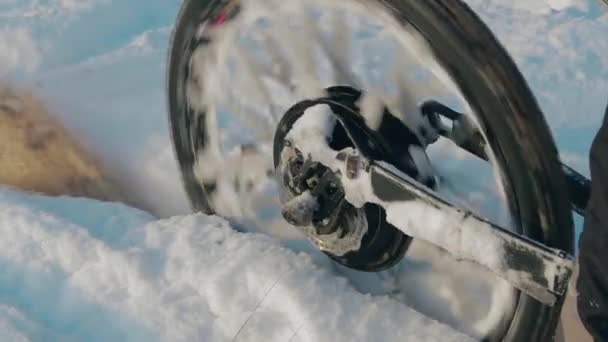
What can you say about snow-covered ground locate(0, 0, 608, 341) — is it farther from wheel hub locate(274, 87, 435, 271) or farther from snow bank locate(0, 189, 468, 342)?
wheel hub locate(274, 87, 435, 271)

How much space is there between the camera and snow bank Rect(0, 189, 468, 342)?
1.59m

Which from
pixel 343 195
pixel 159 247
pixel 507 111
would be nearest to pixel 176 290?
pixel 159 247

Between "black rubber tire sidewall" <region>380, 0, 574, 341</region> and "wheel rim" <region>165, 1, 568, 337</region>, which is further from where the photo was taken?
"wheel rim" <region>165, 1, 568, 337</region>

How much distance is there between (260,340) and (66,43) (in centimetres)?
192

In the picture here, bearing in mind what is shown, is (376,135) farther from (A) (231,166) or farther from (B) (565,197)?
(A) (231,166)

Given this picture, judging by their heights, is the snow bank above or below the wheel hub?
below

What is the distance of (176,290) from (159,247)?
159mm

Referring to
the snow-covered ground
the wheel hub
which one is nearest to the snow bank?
the snow-covered ground

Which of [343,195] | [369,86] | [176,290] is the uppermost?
[369,86]

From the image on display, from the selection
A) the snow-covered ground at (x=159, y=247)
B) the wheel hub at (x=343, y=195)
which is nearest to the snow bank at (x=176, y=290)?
the snow-covered ground at (x=159, y=247)

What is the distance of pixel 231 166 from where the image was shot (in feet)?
6.08

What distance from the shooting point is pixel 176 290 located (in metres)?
1.72

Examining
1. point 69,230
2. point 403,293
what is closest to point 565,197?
point 403,293

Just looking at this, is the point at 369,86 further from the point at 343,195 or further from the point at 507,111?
the point at 507,111
